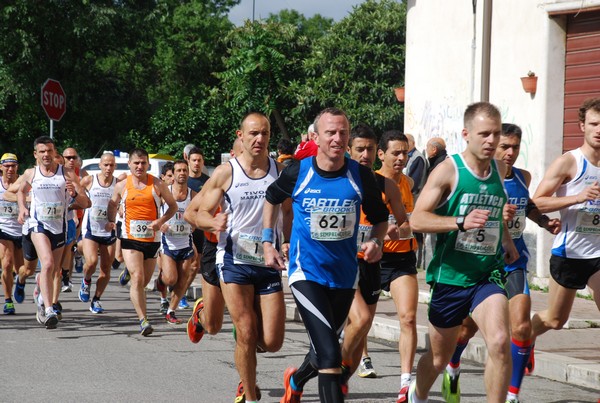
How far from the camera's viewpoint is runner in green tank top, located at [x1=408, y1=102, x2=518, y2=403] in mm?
6500

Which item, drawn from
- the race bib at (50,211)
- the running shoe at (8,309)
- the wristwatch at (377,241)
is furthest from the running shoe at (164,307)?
the wristwatch at (377,241)

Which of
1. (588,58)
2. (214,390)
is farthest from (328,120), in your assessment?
(588,58)

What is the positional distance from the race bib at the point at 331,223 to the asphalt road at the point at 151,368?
1.76 m

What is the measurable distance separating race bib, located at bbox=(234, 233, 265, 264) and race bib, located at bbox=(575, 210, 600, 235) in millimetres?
2360

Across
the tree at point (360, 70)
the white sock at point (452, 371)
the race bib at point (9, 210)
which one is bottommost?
the white sock at point (452, 371)

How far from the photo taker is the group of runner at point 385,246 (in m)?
6.51

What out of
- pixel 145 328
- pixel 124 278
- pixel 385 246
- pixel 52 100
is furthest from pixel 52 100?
pixel 385 246

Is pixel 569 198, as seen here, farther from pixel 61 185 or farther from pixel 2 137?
pixel 2 137

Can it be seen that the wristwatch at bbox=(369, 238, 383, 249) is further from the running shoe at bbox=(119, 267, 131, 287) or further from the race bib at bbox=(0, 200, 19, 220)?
the running shoe at bbox=(119, 267, 131, 287)

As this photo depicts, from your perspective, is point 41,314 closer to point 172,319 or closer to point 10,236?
point 172,319

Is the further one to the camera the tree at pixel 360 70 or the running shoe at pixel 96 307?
the tree at pixel 360 70

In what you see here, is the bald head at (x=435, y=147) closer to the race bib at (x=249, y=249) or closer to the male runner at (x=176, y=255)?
the male runner at (x=176, y=255)

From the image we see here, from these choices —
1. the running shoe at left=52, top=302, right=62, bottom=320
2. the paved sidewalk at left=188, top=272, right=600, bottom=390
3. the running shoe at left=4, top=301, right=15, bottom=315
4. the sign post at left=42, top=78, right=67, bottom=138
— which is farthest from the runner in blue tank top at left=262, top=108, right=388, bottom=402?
the sign post at left=42, top=78, right=67, bottom=138

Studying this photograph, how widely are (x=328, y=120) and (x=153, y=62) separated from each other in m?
40.7
